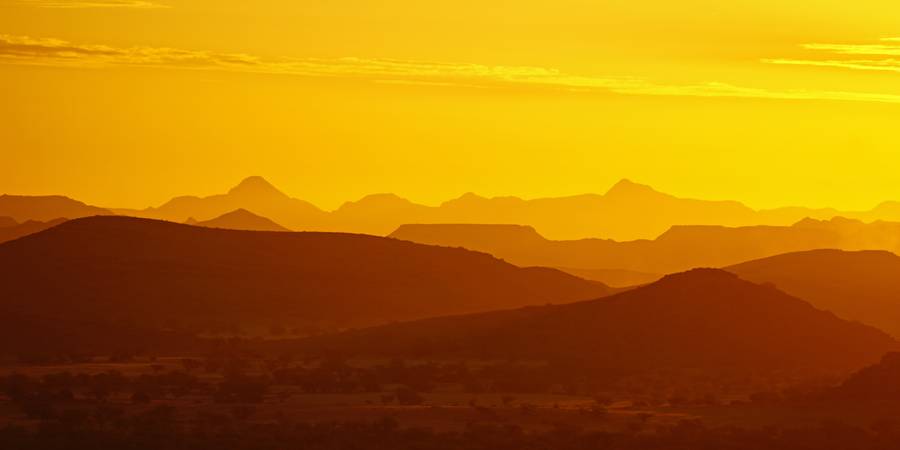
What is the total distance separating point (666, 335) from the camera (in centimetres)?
14900

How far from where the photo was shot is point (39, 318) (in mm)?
165625

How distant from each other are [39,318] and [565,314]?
4331cm

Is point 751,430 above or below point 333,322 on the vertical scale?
below

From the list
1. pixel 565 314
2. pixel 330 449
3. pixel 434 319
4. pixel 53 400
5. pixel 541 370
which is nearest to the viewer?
pixel 330 449

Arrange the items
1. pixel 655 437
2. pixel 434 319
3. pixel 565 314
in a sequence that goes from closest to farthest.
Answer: pixel 655 437 → pixel 565 314 → pixel 434 319

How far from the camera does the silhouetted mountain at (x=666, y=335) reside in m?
145

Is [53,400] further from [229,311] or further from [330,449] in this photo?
[229,311]

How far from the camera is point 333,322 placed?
196125 millimetres

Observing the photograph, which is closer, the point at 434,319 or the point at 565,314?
the point at 565,314

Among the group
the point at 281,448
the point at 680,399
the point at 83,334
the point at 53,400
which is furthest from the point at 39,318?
the point at 281,448

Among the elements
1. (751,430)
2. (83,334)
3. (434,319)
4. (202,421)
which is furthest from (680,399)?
(83,334)

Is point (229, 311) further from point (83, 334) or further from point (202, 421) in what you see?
point (202, 421)

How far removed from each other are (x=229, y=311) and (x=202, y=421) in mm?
93917

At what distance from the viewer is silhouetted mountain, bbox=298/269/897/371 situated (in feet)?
477
